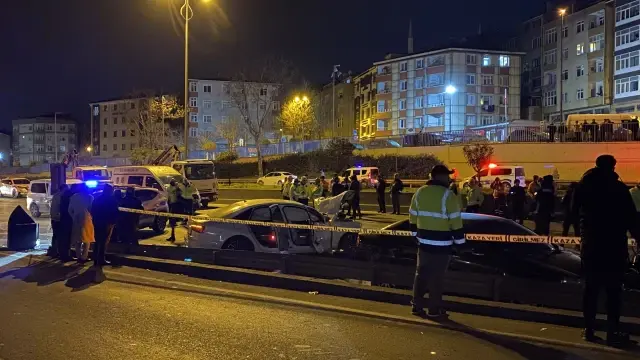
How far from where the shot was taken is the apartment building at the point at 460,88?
6431 centimetres

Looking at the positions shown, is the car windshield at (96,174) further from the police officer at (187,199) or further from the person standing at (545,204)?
the person standing at (545,204)

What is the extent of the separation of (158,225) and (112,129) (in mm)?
87213

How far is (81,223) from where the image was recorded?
11031mm

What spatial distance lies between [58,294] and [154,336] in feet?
9.61

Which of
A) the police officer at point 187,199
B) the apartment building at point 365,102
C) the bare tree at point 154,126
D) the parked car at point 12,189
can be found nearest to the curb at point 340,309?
the police officer at point 187,199

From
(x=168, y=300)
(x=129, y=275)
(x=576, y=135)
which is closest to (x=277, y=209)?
(x=129, y=275)

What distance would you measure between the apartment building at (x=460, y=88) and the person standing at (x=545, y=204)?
49124 millimetres

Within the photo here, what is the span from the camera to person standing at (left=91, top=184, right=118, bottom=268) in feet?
34.5

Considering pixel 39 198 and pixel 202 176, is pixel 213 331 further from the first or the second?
pixel 202 176

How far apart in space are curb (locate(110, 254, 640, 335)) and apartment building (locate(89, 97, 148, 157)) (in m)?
86.2

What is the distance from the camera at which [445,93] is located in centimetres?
6438

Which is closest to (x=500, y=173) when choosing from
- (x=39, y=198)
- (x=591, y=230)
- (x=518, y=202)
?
(x=518, y=202)

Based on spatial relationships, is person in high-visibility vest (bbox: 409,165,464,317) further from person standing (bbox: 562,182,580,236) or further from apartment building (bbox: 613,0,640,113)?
apartment building (bbox: 613,0,640,113)

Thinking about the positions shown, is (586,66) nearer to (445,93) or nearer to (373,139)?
(445,93)
